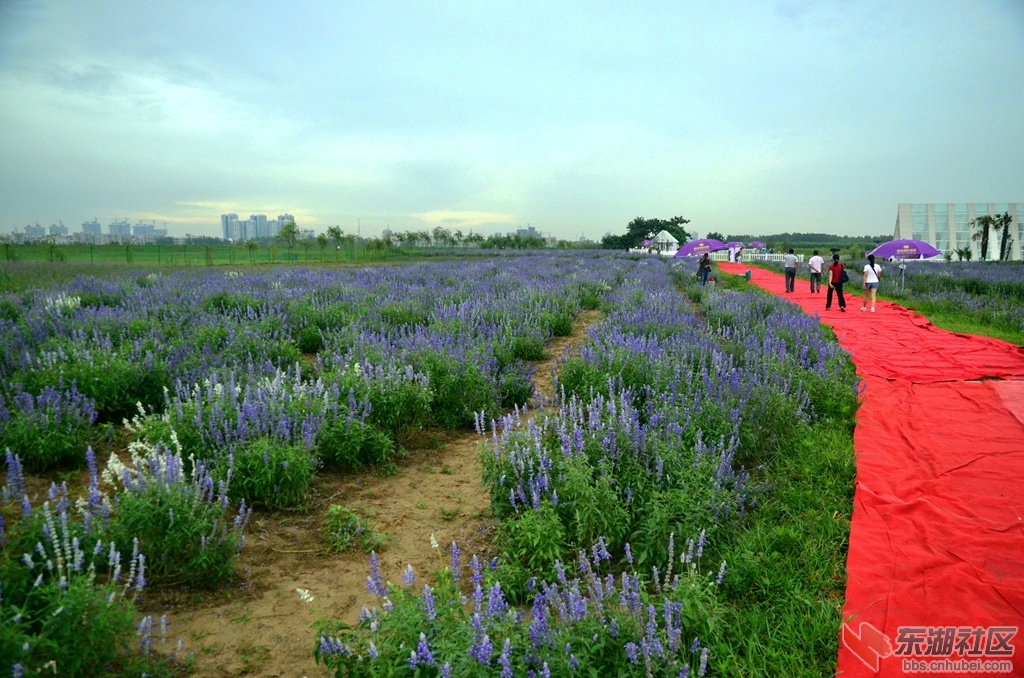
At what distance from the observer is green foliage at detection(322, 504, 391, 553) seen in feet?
11.5

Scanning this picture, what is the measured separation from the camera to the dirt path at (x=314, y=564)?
8.72 feet

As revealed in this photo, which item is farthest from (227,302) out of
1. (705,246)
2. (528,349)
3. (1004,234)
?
(1004,234)

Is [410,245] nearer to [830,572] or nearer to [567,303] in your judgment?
[567,303]

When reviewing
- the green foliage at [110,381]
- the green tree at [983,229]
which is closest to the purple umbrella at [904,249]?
the green foliage at [110,381]

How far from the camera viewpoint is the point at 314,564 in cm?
337

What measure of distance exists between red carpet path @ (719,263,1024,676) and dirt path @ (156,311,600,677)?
7.14 ft

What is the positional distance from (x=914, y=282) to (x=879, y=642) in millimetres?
20977

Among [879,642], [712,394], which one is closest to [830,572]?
[879,642]

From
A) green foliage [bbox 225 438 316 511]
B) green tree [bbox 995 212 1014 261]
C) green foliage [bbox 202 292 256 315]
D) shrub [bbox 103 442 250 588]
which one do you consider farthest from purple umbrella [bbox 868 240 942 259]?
green tree [bbox 995 212 1014 261]

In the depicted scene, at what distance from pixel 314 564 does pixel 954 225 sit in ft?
220

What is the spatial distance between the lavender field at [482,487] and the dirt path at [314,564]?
11cm

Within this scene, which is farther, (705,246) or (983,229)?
(983,229)

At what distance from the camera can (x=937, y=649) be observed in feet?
8.56

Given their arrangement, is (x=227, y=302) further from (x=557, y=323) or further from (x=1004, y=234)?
(x=1004, y=234)
